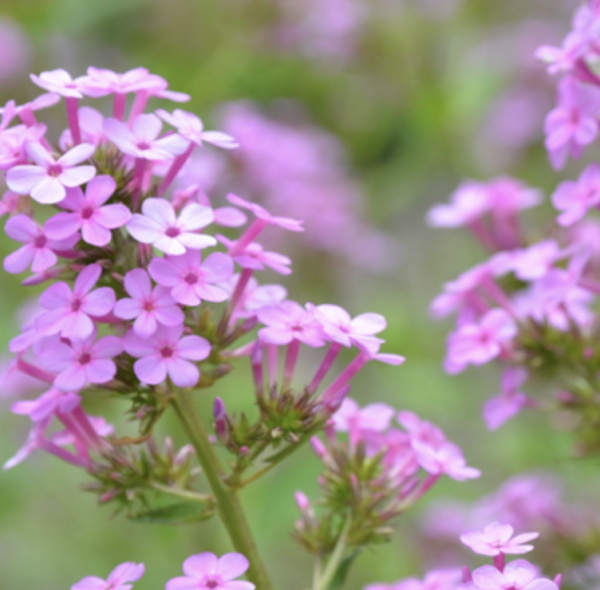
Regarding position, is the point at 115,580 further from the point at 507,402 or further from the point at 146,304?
the point at 507,402

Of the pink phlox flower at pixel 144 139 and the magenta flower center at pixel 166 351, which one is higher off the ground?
the pink phlox flower at pixel 144 139

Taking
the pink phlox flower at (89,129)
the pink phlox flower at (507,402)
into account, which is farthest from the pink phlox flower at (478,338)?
the pink phlox flower at (89,129)

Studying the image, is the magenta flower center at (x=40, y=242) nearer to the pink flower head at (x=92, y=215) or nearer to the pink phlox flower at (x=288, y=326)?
the pink flower head at (x=92, y=215)

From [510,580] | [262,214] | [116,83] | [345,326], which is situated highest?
[116,83]

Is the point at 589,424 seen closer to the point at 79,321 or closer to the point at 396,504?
the point at 396,504

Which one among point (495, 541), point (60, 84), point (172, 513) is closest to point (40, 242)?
point (60, 84)

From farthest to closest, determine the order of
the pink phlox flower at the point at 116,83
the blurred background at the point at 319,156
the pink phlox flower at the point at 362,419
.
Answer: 1. the blurred background at the point at 319,156
2. the pink phlox flower at the point at 362,419
3. the pink phlox flower at the point at 116,83

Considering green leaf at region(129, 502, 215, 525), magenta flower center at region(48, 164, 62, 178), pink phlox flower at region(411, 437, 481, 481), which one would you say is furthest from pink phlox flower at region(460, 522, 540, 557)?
magenta flower center at region(48, 164, 62, 178)
